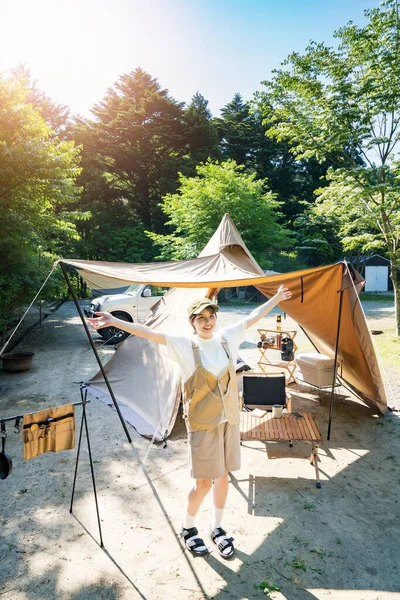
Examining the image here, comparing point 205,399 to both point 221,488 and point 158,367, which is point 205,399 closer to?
point 221,488

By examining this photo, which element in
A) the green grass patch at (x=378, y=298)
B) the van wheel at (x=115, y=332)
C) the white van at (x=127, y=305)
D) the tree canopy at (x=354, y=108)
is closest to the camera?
the tree canopy at (x=354, y=108)

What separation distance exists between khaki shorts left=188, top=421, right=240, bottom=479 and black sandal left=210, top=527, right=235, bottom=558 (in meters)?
0.64

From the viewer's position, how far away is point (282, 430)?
412 centimetres

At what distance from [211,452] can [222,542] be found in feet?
2.68

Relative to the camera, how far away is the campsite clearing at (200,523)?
253cm

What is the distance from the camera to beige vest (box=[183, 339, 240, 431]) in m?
2.51

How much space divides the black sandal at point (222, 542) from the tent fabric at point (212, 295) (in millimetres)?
2012

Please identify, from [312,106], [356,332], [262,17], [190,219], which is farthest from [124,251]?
[356,332]

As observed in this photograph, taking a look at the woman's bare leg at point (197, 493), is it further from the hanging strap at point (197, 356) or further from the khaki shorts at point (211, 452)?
the hanging strap at point (197, 356)

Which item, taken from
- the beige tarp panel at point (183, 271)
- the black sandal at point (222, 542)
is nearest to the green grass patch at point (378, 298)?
the beige tarp panel at point (183, 271)

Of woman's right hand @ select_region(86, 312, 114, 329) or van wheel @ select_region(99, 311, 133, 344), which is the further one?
van wheel @ select_region(99, 311, 133, 344)

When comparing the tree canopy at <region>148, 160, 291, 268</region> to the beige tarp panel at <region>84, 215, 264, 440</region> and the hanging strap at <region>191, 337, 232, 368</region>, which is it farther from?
the hanging strap at <region>191, 337, 232, 368</region>

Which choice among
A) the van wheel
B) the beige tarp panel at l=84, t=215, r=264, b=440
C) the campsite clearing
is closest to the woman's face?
the campsite clearing

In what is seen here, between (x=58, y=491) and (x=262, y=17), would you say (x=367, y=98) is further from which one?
(x=58, y=491)
